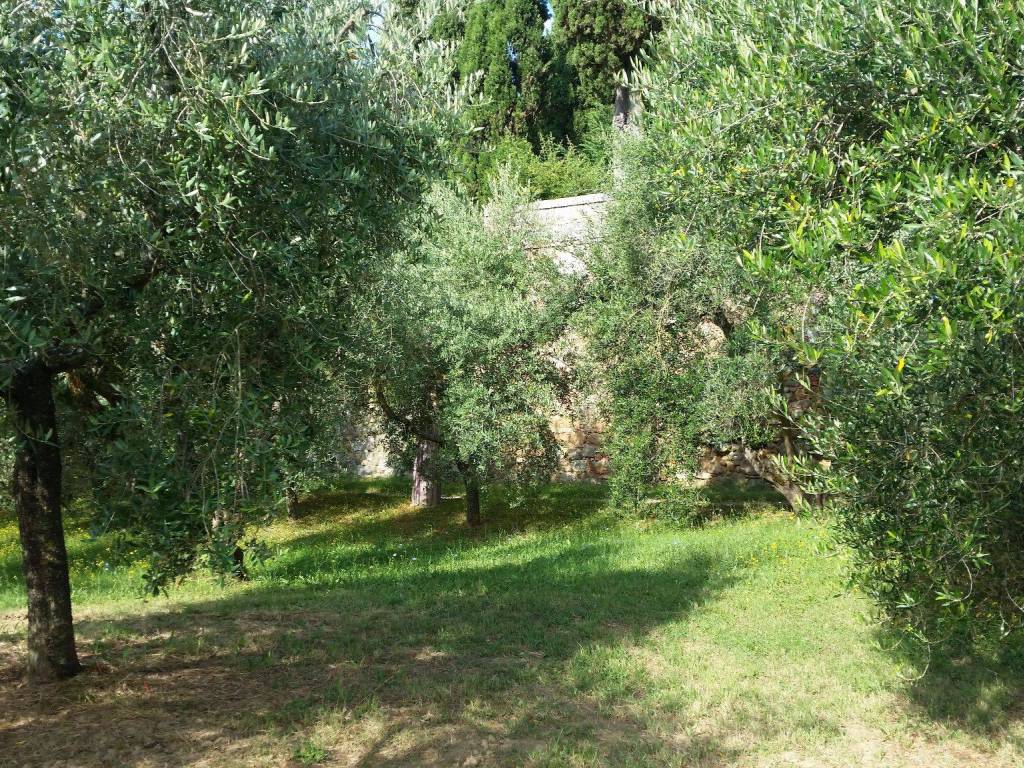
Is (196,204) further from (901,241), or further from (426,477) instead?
(426,477)

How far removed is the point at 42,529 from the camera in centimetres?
703

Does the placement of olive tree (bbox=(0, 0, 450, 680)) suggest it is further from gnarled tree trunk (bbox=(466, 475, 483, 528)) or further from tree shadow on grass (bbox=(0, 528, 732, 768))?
gnarled tree trunk (bbox=(466, 475, 483, 528))

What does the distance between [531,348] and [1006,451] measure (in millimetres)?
12475

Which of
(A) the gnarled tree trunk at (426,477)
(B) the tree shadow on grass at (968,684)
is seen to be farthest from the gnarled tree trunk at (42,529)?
(A) the gnarled tree trunk at (426,477)

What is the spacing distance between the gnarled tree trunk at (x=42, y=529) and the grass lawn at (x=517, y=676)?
0.37 metres

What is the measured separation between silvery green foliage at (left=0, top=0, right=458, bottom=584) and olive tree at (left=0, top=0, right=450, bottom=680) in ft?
0.06

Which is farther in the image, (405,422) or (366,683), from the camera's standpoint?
(405,422)

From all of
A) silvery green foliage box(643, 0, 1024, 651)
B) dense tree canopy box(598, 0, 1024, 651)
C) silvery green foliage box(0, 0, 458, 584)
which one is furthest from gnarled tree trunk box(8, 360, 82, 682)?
silvery green foliage box(643, 0, 1024, 651)

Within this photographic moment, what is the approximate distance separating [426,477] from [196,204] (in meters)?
13.9

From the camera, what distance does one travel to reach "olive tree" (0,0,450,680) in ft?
17.1

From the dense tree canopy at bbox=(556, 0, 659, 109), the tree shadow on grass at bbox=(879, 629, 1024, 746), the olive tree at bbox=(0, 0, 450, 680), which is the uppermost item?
the dense tree canopy at bbox=(556, 0, 659, 109)

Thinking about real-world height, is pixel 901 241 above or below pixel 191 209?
below

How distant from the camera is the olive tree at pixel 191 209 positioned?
17.1 feet

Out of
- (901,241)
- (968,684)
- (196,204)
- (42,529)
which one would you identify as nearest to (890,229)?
A: (901,241)
